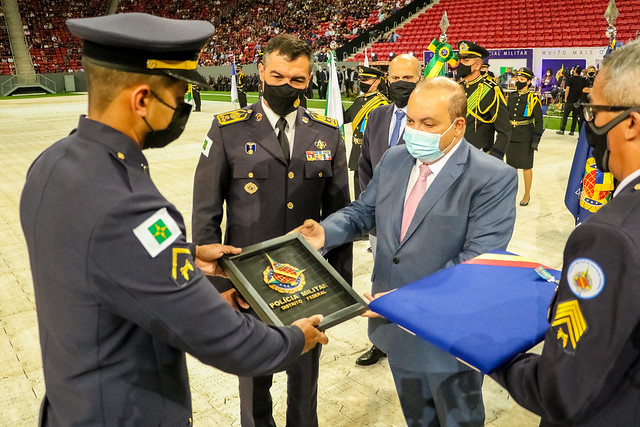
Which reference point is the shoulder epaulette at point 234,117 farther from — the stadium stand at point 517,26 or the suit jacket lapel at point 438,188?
the stadium stand at point 517,26

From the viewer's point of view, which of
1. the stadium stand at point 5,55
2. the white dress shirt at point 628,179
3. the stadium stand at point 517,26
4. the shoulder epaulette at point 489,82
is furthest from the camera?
the stadium stand at point 5,55

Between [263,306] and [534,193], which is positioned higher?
[263,306]

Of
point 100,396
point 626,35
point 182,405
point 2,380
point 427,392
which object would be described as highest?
point 626,35

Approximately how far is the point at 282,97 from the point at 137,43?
128cm

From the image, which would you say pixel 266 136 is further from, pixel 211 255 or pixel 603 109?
pixel 603 109

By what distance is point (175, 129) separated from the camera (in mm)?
1394

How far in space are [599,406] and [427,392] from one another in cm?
108

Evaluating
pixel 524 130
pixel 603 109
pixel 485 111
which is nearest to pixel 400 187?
pixel 603 109

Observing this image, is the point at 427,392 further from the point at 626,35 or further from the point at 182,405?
the point at 626,35

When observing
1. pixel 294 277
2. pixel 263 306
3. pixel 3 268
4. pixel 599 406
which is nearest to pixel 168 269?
pixel 263 306

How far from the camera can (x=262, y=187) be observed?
2.45 m

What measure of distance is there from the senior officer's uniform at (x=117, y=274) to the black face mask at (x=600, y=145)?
94 centimetres

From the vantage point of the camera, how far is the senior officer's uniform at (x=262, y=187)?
2408 mm

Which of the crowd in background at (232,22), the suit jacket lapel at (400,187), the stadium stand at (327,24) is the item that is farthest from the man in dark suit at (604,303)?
the crowd in background at (232,22)
